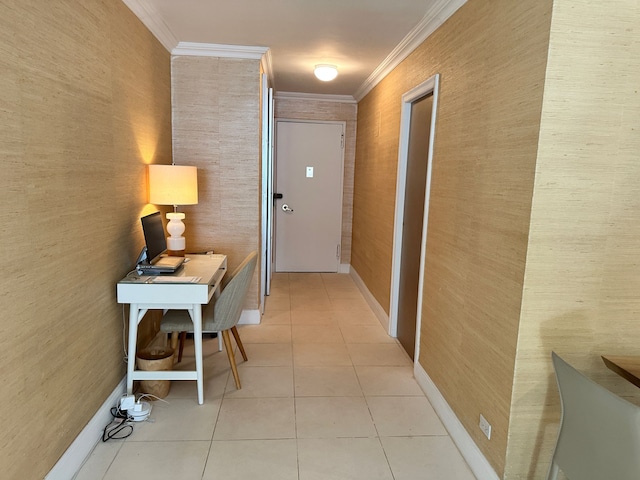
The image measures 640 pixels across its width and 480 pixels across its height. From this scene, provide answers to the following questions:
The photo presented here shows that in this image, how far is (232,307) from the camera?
8.74ft

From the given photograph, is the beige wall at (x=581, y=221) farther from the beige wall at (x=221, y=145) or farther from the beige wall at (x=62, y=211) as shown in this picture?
the beige wall at (x=221, y=145)

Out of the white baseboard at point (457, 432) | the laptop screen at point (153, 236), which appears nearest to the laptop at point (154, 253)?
the laptop screen at point (153, 236)

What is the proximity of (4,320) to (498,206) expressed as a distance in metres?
1.95

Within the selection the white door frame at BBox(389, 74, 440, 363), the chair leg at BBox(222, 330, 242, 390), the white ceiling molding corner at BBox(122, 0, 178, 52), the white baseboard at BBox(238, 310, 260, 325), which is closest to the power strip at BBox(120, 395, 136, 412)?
the chair leg at BBox(222, 330, 242, 390)

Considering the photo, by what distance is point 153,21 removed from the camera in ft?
9.12

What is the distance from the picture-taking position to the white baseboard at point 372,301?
3878mm

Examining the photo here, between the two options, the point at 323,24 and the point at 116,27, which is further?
the point at 323,24

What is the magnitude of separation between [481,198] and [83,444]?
2236mm

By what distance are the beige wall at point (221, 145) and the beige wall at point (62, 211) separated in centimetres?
82

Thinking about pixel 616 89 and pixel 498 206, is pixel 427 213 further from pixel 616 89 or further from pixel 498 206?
pixel 616 89

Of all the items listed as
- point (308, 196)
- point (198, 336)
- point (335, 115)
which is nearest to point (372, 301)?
point (308, 196)

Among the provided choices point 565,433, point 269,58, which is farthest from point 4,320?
point 269,58

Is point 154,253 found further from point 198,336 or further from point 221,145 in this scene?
point 221,145

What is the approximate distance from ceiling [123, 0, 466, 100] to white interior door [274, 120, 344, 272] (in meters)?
1.49
